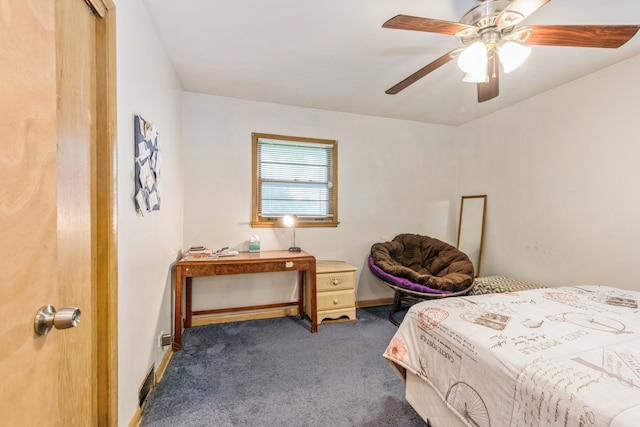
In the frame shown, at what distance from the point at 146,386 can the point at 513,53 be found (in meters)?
2.91

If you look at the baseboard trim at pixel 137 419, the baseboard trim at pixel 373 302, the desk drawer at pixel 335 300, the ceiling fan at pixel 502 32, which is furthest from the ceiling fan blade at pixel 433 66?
the baseboard trim at pixel 137 419

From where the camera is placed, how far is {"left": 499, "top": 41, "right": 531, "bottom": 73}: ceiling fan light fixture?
4.97 feet

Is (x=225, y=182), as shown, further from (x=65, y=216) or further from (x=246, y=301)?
(x=65, y=216)

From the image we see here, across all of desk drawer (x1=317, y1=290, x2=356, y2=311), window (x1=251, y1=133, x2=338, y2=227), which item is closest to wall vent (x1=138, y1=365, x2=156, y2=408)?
desk drawer (x1=317, y1=290, x2=356, y2=311)

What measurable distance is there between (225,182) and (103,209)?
191cm

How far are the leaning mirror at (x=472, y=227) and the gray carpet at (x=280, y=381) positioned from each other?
1.73m

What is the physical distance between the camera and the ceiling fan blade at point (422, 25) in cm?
133

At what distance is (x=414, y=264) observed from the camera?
3.37 metres

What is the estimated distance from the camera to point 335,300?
9.53 ft

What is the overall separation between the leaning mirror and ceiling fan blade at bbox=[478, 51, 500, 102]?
1.99m

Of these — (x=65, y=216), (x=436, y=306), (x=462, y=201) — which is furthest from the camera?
(x=462, y=201)

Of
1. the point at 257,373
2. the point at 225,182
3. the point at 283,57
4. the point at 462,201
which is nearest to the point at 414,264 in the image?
the point at 462,201

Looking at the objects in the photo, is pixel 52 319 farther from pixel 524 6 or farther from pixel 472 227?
pixel 472 227

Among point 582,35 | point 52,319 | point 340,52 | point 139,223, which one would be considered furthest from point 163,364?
point 582,35
